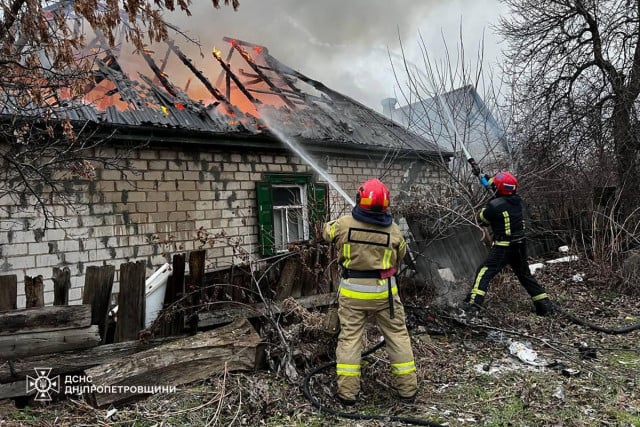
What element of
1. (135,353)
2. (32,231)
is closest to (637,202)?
(135,353)

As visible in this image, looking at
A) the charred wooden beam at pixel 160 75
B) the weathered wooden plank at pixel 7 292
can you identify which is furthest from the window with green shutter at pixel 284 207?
the weathered wooden plank at pixel 7 292

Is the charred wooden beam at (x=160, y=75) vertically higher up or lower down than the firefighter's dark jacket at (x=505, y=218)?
higher up

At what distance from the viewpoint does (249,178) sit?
8125 millimetres

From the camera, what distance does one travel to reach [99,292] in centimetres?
344

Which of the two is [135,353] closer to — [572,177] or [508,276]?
[508,276]

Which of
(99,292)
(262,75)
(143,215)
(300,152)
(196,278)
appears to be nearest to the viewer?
(99,292)

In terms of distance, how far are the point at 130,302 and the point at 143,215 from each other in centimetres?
361

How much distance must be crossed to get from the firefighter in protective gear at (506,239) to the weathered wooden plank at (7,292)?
456cm

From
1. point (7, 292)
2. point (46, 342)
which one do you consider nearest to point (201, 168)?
point (7, 292)

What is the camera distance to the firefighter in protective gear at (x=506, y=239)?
550 cm

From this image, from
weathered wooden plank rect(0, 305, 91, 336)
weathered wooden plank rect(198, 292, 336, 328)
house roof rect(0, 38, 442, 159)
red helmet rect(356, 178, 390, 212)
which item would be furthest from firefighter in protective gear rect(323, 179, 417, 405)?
house roof rect(0, 38, 442, 159)

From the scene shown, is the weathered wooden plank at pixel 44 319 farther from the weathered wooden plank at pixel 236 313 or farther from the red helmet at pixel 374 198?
the red helmet at pixel 374 198

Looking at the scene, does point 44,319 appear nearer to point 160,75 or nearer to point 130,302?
point 130,302

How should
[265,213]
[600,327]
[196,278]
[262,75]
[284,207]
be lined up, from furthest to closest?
[262,75] → [284,207] → [265,213] → [600,327] → [196,278]
